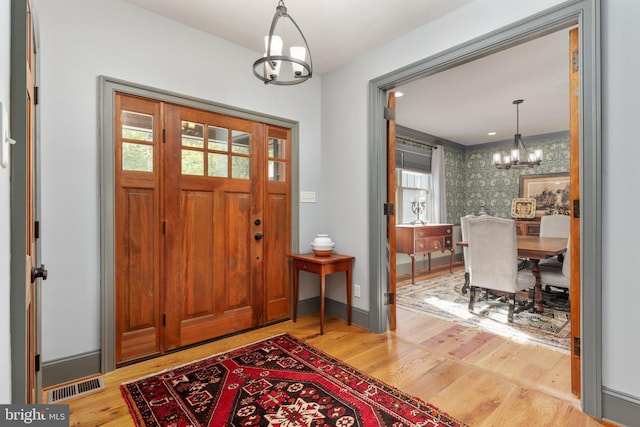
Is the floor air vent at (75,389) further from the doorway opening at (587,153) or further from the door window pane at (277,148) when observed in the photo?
the doorway opening at (587,153)

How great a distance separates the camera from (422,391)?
202cm

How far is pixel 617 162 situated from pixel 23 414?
259cm

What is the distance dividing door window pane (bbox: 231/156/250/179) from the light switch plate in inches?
25.3

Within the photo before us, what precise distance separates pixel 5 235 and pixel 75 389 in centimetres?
171

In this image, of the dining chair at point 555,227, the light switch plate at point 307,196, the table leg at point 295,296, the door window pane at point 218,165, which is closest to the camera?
the door window pane at point 218,165

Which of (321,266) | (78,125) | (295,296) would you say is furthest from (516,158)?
(78,125)

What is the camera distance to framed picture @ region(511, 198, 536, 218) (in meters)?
6.33

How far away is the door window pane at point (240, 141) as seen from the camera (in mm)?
2928

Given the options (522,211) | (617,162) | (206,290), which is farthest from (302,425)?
(522,211)

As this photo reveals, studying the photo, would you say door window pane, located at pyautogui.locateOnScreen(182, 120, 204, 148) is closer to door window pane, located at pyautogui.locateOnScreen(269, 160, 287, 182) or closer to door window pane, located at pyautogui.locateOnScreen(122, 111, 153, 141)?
door window pane, located at pyautogui.locateOnScreen(122, 111, 153, 141)

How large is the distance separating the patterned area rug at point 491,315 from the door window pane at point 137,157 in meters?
3.03

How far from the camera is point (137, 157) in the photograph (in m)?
2.41

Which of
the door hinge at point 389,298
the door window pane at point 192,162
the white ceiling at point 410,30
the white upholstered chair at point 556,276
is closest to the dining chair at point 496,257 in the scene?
the white upholstered chair at point 556,276

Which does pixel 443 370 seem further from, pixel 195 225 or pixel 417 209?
pixel 417 209
